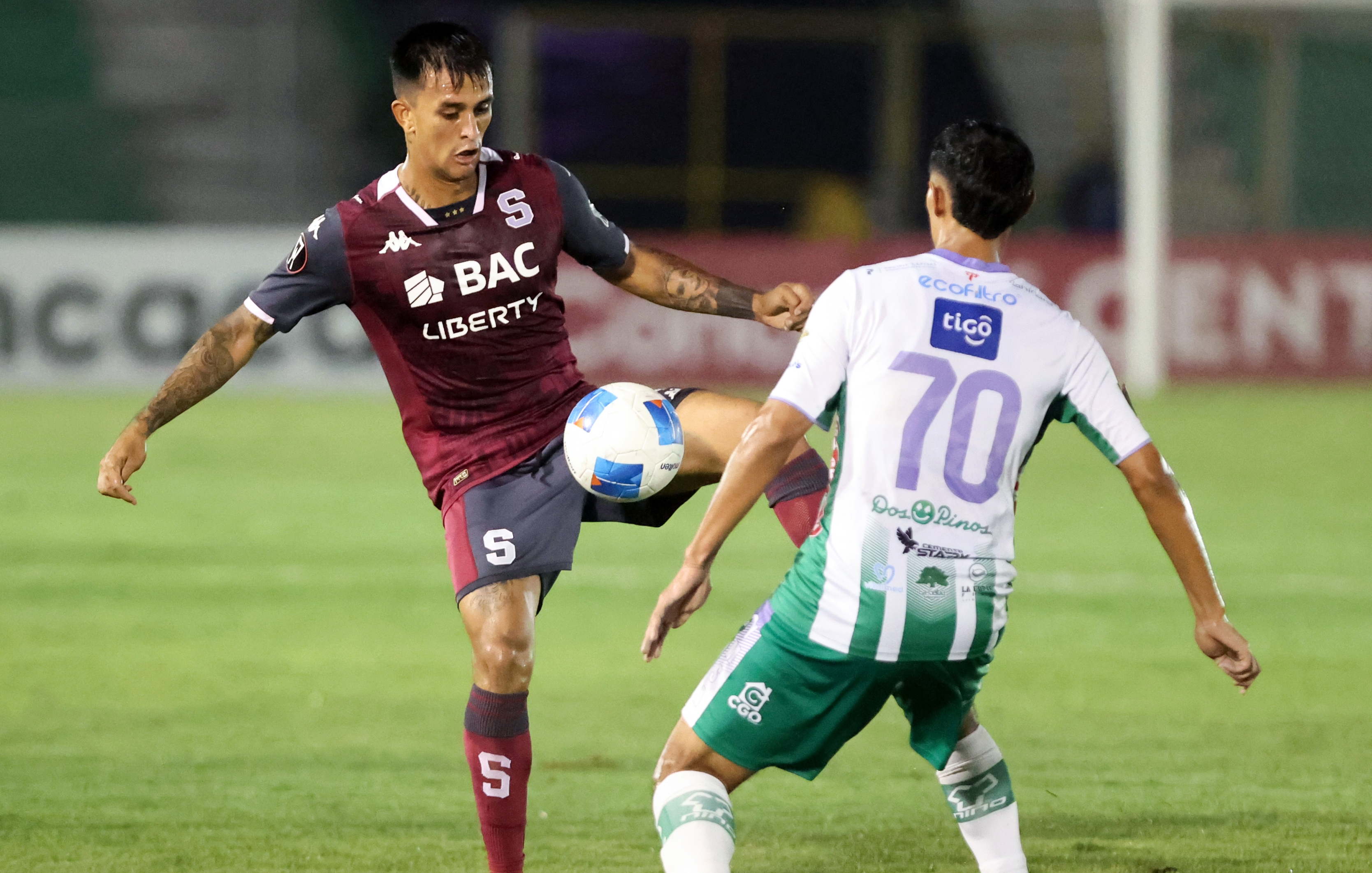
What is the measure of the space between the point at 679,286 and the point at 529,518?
838 mm

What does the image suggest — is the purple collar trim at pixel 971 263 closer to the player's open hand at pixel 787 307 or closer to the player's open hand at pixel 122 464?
the player's open hand at pixel 787 307

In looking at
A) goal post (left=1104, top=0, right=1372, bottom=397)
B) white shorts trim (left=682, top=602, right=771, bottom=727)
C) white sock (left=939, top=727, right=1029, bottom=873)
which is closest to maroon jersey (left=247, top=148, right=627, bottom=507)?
white shorts trim (left=682, top=602, right=771, bottom=727)

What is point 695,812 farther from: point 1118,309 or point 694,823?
point 1118,309

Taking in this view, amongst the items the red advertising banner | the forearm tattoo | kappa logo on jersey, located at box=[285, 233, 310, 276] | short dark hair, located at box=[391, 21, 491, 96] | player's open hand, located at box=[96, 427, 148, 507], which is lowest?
the red advertising banner

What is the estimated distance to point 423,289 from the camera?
4953 millimetres

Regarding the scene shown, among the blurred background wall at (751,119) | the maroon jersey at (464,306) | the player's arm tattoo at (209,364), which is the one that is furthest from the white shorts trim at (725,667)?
the blurred background wall at (751,119)

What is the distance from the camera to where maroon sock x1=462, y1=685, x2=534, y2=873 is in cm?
464

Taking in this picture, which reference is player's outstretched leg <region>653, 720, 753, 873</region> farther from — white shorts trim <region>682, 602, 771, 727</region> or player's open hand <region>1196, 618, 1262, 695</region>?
player's open hand <region>1196, 618, 1262, 695</region>

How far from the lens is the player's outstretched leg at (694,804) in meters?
3.83

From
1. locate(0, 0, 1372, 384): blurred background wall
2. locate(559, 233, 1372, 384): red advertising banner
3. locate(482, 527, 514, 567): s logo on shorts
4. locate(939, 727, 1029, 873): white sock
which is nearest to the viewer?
locate(939, 727, 1029, 873): white sock

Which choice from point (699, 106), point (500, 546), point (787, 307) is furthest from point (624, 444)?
point (699, 106)

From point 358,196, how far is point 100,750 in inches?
97.3

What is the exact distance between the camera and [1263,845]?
199 inches

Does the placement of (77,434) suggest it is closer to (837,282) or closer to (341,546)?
(341,546)
